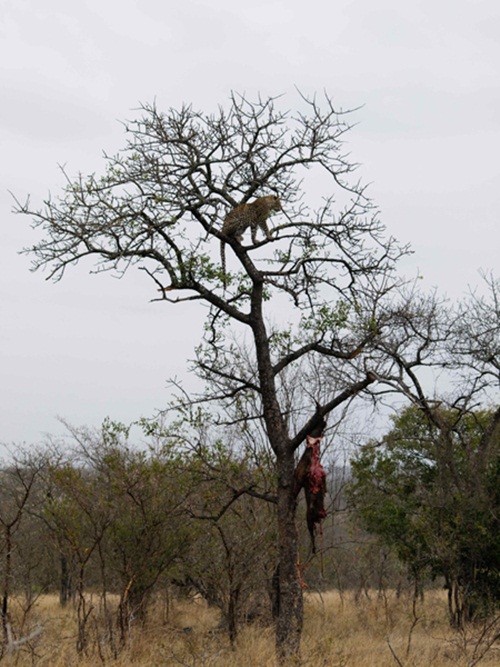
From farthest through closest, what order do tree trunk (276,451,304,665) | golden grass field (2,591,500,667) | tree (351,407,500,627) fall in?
tree (351,407,500,627) < golden grass field (2,591,500,667) < tree trunk (276,451,304,665)

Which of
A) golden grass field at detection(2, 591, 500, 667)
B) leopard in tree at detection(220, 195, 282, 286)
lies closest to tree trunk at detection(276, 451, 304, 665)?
golden grass field at detection(2, 591, 500, 667)

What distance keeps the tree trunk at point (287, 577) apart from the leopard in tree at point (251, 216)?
2615 millimetres

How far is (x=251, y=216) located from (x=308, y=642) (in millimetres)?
7186

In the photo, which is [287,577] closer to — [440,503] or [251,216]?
[251,216]

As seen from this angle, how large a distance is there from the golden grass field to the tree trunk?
0.28m

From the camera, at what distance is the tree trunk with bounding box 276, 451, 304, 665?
991 cm

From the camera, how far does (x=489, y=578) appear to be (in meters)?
18.2

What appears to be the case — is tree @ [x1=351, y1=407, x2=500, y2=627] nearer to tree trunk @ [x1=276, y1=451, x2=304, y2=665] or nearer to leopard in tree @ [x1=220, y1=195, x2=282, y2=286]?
tree trunk @ [x1=276, y1=451, x2=304, y2=665]

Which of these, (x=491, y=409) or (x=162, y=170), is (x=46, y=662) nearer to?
(x=162, y=170)

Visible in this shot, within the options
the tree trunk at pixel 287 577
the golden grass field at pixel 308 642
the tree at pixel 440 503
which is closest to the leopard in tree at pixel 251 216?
the tree trunk at pixel 287 577

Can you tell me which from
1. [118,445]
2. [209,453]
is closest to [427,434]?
[118,445]

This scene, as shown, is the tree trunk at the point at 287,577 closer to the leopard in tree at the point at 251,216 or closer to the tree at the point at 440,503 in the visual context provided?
the leopard in tree at the point at 251,216

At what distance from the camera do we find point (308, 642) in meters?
13.4

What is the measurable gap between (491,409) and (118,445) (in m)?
10.8
